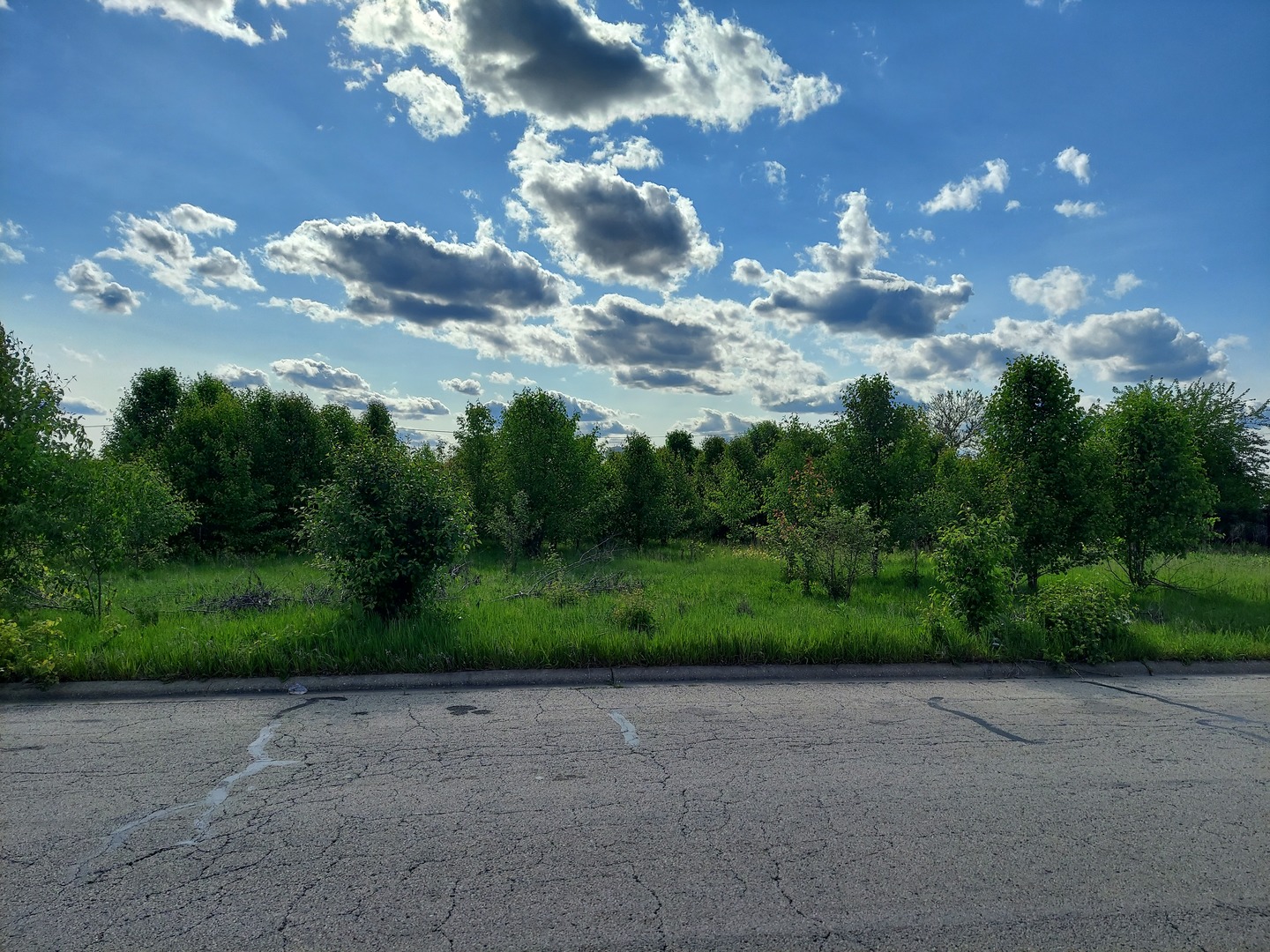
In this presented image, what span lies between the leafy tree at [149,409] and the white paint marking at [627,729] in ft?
93.8

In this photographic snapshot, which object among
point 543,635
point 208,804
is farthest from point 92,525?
point 208,804

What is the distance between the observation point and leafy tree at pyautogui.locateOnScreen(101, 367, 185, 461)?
93.5 ft

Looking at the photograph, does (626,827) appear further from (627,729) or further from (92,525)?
(92,525)

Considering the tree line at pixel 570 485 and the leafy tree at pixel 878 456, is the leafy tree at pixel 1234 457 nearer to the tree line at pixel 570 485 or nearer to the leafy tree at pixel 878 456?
the tree line at pixel 570 485

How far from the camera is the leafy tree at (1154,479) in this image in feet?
42.2

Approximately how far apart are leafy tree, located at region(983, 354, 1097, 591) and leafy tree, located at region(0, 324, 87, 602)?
13.5 metres

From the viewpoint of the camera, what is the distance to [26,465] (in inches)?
300

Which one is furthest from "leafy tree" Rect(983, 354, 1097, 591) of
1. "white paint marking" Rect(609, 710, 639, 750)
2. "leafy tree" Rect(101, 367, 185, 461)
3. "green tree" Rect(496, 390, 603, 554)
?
"leafy tree" Rect(101, 367, 185, 461)

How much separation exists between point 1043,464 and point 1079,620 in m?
4.62

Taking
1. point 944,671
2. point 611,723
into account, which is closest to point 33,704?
point 611,723

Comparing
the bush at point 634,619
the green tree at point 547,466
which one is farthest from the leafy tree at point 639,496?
the bush at point 634,619

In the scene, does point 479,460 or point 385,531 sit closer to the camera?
point 385,531

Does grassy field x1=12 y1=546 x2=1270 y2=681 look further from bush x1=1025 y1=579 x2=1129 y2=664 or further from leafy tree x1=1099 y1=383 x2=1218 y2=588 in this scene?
leafy tree x1=1099 y1=383 x2=1218 y2=588

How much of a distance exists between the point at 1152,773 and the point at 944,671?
9.53 feet
